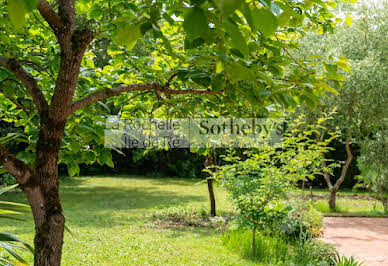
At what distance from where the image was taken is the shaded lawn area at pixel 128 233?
5.12 meters

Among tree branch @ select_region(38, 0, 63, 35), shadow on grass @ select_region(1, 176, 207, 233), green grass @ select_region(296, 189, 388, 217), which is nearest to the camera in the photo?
tree branch @ select_region(38, 0, 63, 35)

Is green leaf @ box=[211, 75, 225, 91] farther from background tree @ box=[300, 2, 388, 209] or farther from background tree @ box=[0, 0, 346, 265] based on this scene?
background tree @ box=[300, 2, 388, 209]

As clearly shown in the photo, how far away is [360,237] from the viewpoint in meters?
7.05

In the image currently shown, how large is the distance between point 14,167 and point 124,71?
1090 mm

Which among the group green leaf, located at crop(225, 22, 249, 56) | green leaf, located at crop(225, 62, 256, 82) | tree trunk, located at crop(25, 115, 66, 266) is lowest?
tree trunk, located at crop(25, 115, 66, 266)

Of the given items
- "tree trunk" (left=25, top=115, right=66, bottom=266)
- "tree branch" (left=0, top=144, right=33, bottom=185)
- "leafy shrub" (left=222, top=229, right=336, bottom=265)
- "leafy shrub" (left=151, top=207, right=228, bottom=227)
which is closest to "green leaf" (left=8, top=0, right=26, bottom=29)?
"tree branch" (left=0, top=144, right=33, bottom=185)

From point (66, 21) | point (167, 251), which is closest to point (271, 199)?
point (167, 251)

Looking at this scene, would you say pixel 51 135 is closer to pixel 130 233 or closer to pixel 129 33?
pixel 129 33

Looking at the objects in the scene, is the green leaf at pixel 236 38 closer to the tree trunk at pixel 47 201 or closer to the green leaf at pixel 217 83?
the green leaf at pixel 217 83

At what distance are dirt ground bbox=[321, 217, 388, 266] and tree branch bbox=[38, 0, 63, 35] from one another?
17.3 ft

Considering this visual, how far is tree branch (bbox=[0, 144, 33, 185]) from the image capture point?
4.43ft

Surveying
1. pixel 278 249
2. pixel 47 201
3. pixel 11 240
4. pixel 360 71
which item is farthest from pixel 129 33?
pixel 360 71

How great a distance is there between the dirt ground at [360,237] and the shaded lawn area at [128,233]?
2065mm

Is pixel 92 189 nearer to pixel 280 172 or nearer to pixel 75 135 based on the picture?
pixel 280 172
